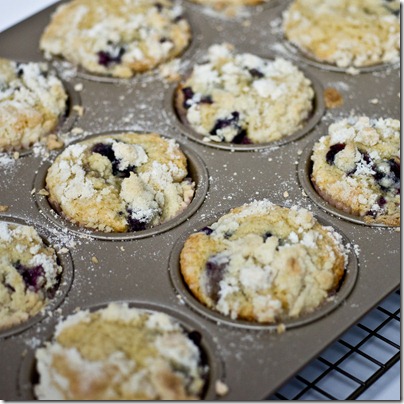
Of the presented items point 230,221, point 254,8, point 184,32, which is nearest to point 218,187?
point 230,221

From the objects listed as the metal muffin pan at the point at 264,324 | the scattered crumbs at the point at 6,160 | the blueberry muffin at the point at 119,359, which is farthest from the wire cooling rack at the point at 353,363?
the scattered crumbs at the point at 6,160

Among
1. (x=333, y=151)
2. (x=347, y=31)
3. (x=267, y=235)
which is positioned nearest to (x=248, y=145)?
(x=333, y=151)

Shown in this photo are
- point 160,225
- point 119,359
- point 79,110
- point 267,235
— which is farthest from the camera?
point 79,110

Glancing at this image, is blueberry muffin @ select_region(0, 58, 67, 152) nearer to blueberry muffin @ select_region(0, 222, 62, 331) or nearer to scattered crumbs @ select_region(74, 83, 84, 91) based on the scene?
scattered crumbs @ select_region(74, 83, 84, 91)

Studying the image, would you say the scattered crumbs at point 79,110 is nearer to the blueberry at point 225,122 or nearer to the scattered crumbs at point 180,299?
the blueberry at point 225,122

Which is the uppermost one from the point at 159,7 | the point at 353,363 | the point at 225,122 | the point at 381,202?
the point at 159,7

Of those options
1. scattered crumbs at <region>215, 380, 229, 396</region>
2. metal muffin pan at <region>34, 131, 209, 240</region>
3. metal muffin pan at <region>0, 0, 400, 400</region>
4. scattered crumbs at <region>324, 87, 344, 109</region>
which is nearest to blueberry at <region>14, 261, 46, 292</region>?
metal muffin pan at <region>0, 0, 400, 400</region>

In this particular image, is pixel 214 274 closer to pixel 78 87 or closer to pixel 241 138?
pixel 241 138
